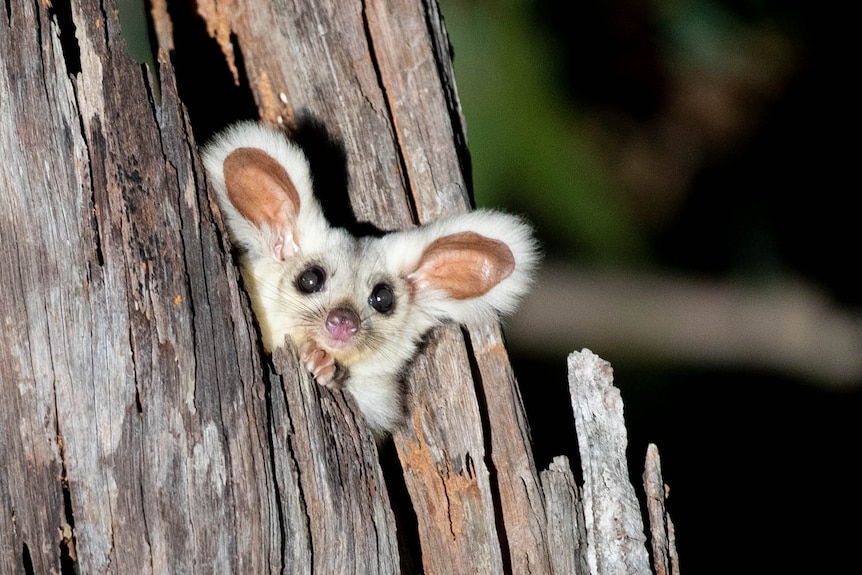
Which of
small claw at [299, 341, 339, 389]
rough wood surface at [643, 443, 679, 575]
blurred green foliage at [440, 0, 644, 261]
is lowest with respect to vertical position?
rough wood surface at [643, 443, 679, 575]

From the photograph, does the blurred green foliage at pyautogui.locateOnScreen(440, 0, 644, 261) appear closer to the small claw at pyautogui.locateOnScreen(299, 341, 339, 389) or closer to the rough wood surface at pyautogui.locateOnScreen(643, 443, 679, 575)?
the small claw at pyautogui.locateOnScreen(299, 341, 339, 389)

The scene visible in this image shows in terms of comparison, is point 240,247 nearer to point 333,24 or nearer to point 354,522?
point 333,24

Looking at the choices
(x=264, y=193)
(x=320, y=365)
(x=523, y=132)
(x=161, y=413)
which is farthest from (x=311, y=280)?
(x=523, y=132)

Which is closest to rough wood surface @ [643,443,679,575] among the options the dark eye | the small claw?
the small claw

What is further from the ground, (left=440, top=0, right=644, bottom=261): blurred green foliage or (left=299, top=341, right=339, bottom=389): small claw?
(left=440, top=0, right=644, bottom=261): blurred green foliage

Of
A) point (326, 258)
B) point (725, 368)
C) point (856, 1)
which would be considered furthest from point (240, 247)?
point (856, 1)
